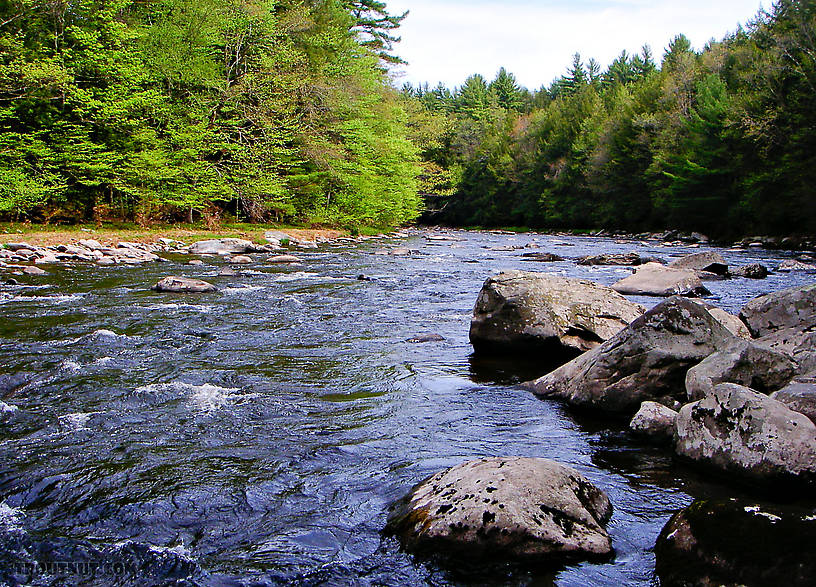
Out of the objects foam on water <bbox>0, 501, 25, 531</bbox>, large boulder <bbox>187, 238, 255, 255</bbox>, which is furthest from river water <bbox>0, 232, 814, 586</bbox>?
large boulder <bbox>187, 238, 255, 255</bbox>

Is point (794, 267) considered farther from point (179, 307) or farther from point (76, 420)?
point (76, 420)

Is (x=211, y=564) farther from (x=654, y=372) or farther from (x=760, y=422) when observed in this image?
(x=654, y=372)

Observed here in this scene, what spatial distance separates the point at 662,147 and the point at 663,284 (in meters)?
40.3

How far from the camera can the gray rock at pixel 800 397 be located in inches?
188

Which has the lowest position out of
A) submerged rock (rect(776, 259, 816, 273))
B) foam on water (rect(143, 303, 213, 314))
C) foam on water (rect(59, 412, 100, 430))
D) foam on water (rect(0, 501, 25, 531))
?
foam on water (rect(0, 501, 25, 531))

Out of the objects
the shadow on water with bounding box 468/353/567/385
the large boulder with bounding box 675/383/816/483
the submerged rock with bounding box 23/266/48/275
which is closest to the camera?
the large boulder with bounding box 675/383/816/483

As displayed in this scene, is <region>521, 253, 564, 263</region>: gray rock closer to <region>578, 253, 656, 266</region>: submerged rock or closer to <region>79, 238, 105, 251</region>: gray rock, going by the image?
<region>578, 253, 656, 266</region>: submerged rock

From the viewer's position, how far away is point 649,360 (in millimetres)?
6191

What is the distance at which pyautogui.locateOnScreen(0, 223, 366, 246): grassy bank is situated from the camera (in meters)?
21.8

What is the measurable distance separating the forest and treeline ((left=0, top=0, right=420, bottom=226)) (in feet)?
0.33

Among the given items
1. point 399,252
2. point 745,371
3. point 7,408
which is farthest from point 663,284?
point 399,252

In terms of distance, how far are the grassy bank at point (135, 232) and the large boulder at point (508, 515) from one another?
66.4ft

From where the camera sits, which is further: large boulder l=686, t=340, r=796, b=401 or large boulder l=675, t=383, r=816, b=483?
large boulder l=686, t=340, r=796, b=401

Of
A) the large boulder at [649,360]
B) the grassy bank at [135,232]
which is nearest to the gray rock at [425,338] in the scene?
the large boulder at [649,360]
